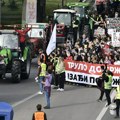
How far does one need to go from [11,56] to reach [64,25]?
14800 millimetres

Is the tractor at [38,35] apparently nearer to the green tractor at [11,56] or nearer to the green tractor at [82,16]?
the green tractor at [82,16]

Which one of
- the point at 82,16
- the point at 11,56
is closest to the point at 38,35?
the point at 82,16

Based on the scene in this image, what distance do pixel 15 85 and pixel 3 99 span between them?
14.3 feet

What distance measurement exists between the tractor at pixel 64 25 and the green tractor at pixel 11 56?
461 inches

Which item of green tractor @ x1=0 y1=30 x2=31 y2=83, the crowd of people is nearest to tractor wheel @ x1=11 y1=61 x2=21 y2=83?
green tractor @ x1=0 y1=30 x2=31 y2=83

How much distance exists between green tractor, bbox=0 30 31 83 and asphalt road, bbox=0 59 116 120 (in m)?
0.54

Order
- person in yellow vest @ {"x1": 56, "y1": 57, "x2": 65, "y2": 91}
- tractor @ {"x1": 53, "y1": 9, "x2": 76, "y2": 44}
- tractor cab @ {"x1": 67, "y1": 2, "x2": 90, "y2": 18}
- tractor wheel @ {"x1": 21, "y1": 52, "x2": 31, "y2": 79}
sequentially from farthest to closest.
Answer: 1. tractor cab @ {"x1": 67, "y1": 2, "x2": 90, "y2": 18}
2. tractor @ {"x1": 53, "y1": 9, "x2": 76, "y2": 44}
3. tractor wheel @ {"x1": 21, "y1": 52, "x2": 31, "y2": 79}
4. person in yellow vest @ {"x1": 56, "y1": 57, "x2": 65, "y2": 91}

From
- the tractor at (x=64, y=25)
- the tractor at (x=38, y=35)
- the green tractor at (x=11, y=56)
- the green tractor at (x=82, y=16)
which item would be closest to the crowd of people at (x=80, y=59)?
the green tractor at (x=11, y=56)

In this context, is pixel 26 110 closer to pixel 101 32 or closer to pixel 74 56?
pixel 74 56

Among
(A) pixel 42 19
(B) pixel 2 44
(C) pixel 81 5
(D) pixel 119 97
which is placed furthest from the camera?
(A) pixel 42 19

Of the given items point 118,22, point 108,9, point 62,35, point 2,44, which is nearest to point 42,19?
point 108,9

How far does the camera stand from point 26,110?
2070cm

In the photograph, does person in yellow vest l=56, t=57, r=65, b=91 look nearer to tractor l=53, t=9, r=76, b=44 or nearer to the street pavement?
the street pavement

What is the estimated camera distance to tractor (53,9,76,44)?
136 ft
